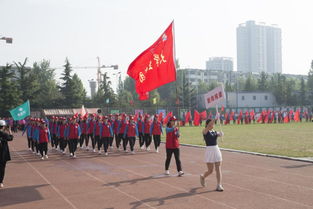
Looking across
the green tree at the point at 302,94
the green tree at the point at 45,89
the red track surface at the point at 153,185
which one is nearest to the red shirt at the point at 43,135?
the red track surface at the point at 153,185

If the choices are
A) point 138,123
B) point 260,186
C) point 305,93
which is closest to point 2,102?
point 138,123

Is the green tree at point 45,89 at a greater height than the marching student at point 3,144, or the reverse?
the green tree at point 45,89

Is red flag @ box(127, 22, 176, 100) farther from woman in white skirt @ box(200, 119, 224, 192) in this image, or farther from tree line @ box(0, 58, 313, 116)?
tree line @ box(0, 58, 313, 116)

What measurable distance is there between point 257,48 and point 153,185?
633 ft

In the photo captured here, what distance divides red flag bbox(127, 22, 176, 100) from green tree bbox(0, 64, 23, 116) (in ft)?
137

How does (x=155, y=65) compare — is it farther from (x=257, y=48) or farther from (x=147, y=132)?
(x=257, y=48)

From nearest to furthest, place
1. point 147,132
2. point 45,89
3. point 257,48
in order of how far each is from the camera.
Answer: point 147,132 < point 45,89 < point 257,48

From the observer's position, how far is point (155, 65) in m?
12.4

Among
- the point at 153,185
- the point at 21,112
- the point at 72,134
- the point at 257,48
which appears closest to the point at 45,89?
the point at 21,112

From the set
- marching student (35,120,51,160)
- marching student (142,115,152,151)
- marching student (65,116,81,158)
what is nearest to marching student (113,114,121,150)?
marching student (142,115,152,151)

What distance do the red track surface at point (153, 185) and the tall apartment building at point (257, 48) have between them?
599 feet

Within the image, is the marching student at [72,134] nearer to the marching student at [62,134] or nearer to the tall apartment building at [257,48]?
the marching student at [62,134]

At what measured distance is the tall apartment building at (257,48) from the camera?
190500 mm

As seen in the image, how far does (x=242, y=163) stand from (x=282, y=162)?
134 cm
